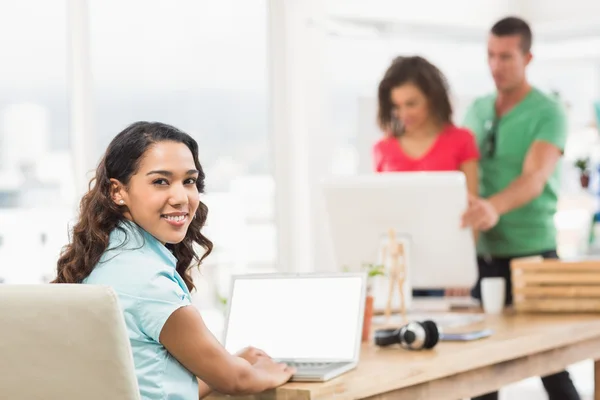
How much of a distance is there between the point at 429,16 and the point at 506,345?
11.4 feet

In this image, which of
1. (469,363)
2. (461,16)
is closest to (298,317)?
(469,363)

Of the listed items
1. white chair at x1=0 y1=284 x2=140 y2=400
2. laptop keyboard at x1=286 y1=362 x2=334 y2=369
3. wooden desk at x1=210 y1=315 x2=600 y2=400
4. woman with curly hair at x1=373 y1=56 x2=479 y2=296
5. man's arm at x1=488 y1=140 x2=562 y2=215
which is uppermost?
woman with curly hair at x1=373 y1=56 x2=479 y2=296

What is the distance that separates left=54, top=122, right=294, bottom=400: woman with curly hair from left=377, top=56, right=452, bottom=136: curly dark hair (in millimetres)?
1491

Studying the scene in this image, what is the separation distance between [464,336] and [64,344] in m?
1.41

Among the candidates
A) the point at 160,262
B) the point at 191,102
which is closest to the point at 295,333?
the point at 160,262

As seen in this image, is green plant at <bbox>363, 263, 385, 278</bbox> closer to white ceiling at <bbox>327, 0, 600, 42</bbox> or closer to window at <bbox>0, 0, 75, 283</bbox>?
window at <bbox>0, 0, 75, 283</bbox>

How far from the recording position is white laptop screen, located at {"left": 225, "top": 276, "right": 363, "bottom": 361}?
2.38m

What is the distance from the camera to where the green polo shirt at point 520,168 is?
12.1 feet

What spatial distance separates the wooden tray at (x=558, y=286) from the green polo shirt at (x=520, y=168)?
0.46 m

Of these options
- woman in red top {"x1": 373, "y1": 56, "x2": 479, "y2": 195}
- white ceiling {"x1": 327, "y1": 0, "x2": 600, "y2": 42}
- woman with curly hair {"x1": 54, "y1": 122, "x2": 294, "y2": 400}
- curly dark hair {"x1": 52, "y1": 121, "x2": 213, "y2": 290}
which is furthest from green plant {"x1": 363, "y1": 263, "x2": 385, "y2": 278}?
white ceiling {"x1": 327, "y1": 0, "x2": 600, "y2": 42}

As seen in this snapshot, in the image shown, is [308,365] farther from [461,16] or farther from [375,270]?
[461,16]

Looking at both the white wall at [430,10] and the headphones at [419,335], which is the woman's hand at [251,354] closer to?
the headphones at [419,335]

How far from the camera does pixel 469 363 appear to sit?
2.54m

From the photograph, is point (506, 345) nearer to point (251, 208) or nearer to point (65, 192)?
point (65, 192)
